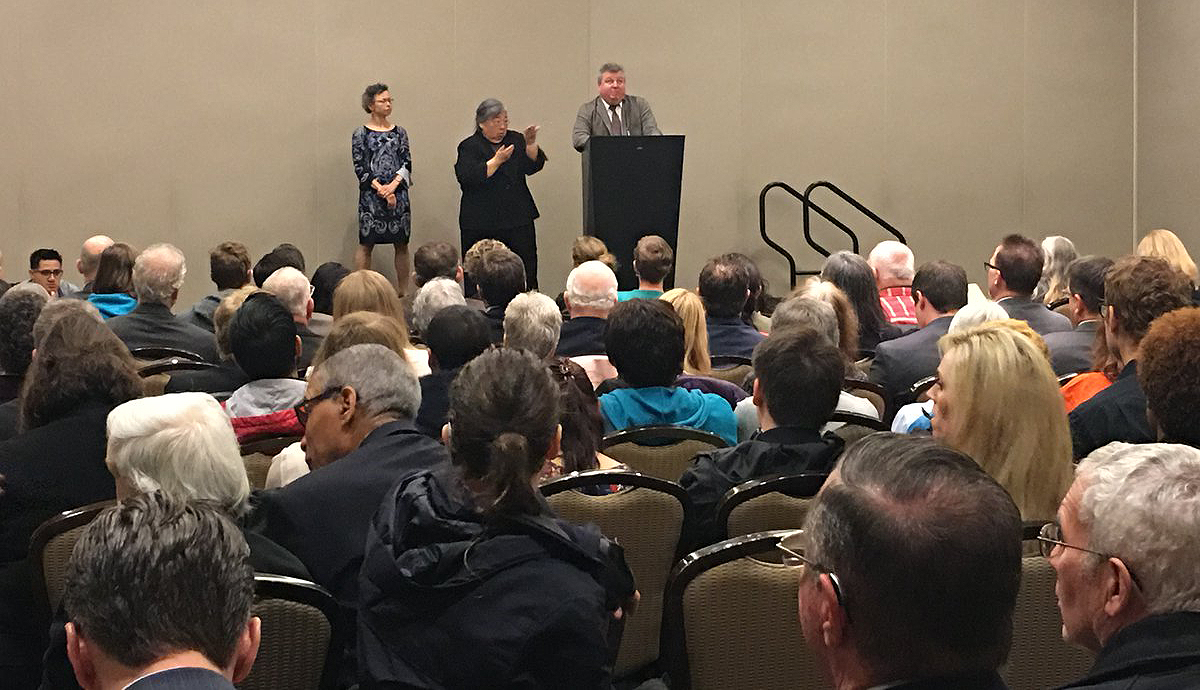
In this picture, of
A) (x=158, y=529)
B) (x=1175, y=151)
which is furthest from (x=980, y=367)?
(x=1175, y=151)

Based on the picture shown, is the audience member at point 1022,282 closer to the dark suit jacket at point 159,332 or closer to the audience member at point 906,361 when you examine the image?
the audience member at point 906,361

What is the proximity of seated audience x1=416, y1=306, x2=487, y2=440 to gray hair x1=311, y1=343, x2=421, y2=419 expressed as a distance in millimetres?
864

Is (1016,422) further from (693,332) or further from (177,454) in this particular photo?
(693,332)

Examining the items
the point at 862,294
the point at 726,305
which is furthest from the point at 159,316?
the point at 862,294

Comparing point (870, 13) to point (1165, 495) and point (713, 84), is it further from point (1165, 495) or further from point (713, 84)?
point (1165, 495)

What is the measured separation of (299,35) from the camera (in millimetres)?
11109

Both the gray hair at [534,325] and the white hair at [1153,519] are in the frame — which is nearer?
the white hair at [1153,519]

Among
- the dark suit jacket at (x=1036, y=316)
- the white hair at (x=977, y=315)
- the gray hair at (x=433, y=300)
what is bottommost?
the dark suit jacket at (x=1036, y=316)

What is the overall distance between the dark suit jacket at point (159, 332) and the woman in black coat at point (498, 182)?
180 inches

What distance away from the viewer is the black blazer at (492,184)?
34.6 feet

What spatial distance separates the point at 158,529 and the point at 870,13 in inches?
441

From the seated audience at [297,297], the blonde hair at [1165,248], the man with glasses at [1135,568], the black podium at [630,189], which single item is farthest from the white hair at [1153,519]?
the black podium at [630,189]

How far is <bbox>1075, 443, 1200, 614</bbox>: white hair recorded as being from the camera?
1.82 metres

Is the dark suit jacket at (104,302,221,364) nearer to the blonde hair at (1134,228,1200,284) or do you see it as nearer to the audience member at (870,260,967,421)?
the audience member at (870,260,967,421)
